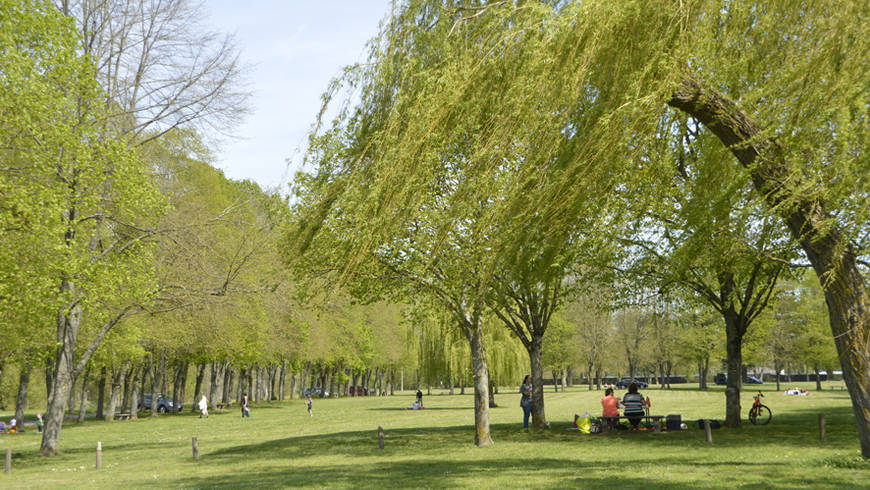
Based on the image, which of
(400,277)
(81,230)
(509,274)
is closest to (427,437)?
(400,277)

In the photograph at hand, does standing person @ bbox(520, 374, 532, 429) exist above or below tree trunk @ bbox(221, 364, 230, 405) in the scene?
above

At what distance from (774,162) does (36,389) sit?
8535cm

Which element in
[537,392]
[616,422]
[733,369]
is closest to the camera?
[733,369]

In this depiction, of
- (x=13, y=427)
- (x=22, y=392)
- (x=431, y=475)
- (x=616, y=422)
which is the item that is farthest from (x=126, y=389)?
(x=431, y=475)

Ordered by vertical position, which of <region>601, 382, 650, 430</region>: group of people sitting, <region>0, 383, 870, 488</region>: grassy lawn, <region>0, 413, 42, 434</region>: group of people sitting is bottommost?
<region>0, 413, 42, 434</region>: group of people sitting

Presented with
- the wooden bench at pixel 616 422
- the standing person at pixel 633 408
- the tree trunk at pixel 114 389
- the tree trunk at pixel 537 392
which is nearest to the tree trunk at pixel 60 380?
the tree trunk at pixel 537 392

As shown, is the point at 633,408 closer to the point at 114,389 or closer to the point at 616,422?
the point at 616,422

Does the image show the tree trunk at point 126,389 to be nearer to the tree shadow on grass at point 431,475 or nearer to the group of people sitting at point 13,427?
the group of people sitting at point 13,427

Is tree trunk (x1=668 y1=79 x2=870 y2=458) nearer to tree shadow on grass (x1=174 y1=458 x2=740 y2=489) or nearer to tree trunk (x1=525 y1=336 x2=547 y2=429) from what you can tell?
tree shadow on grass (x1=174 y1=458 x2=740 y2=489)

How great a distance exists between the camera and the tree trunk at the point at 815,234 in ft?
25.1

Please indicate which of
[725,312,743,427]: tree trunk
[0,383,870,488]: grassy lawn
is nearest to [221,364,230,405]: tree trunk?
[0,383,870,488]: grassy lawn

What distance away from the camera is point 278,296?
2562 cm

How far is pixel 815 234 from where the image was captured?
25.3ft

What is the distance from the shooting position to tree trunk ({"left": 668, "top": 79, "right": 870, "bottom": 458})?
301 inches
